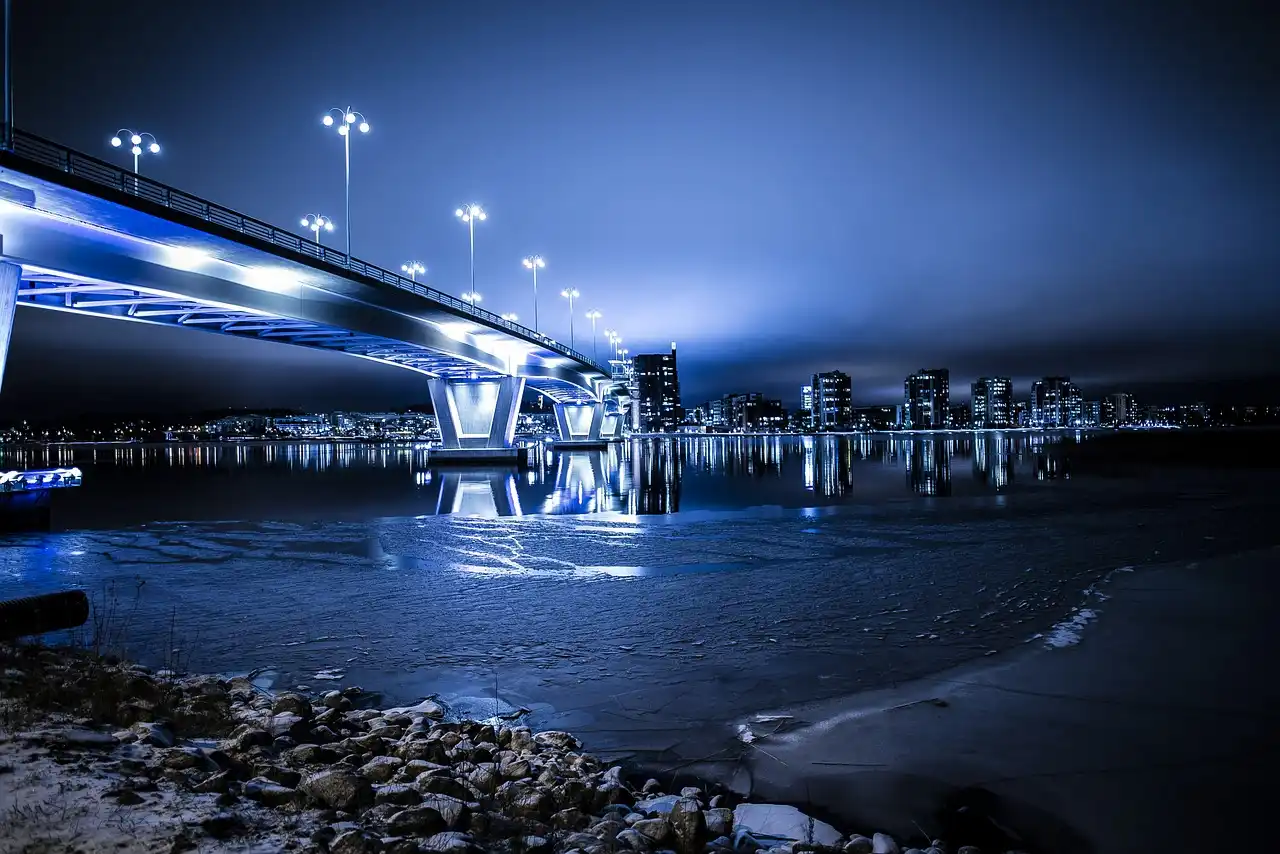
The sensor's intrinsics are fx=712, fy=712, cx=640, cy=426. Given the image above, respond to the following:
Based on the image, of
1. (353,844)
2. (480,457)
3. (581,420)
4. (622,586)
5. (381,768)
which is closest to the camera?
(353,844)

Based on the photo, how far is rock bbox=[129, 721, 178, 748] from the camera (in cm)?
545

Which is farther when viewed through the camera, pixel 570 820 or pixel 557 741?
pixel 557 741

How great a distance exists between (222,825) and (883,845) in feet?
13.4

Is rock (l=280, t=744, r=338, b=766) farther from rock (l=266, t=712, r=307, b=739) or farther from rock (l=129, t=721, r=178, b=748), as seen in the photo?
rock (l=129, t=721, r=178, b=748)

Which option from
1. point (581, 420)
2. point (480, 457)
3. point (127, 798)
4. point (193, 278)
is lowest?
point (127, 798)

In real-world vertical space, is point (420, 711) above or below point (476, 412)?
below

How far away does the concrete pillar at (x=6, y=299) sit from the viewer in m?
19.9

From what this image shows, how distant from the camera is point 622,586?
12914 mm

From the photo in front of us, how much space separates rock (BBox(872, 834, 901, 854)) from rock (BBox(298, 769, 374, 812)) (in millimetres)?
3357

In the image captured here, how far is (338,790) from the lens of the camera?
15.6 ft

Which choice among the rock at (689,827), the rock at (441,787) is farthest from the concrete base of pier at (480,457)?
the rock at (689,827)

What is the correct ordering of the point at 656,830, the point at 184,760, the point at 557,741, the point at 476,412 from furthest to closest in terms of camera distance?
the point at 476,412 → the point at 557,741 → the point at 184,760 → the point at 656,830

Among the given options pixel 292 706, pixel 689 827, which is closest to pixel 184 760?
pixel 292 706

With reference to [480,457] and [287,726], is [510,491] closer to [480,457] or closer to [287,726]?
[480,457]
